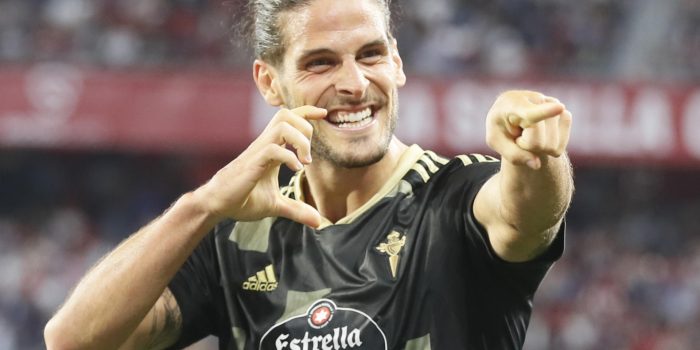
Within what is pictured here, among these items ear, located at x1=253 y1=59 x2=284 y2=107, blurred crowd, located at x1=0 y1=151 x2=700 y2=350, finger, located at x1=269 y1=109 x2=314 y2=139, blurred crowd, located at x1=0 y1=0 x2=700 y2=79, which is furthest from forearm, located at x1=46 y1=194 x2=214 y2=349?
blurred crowd, located at x1=0 y1=0 x2=700 y2=79

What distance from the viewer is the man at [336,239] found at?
283 cm

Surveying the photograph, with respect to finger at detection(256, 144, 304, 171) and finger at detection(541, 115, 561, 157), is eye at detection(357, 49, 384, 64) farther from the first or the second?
finger at detection(541, 115, 561, 157)

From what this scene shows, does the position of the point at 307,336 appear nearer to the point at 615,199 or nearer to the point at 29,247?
the point at 29,247

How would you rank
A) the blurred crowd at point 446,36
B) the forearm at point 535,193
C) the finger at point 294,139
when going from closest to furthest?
the forearm at point 535,193 < the finger at point 294,139 < the blurred crowd at point 446,36

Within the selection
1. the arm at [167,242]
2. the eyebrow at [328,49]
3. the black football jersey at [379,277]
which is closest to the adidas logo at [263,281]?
the black football jersey at [379,277]

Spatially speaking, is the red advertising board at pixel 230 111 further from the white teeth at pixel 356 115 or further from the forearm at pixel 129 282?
the forearm at pixel 129 282

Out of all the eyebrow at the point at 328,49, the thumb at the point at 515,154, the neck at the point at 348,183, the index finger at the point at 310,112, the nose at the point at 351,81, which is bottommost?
the neck at the point at 348,183

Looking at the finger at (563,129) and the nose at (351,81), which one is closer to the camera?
the finger at (563,129)

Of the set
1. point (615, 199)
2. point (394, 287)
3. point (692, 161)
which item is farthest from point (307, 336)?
point (615, 199)

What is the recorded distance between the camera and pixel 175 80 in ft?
41.8

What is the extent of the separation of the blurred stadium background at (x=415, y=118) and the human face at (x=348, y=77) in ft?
29.9

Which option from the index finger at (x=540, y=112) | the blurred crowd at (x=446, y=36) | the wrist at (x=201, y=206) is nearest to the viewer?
the index finger at (x=540, y=112)

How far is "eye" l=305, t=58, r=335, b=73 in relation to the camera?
3.20 metres

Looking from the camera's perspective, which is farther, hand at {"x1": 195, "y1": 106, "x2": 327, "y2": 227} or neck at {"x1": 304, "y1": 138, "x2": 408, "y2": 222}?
neck at {"x1": 304, "y1": 138, "x2": 408, "y2": 222}
